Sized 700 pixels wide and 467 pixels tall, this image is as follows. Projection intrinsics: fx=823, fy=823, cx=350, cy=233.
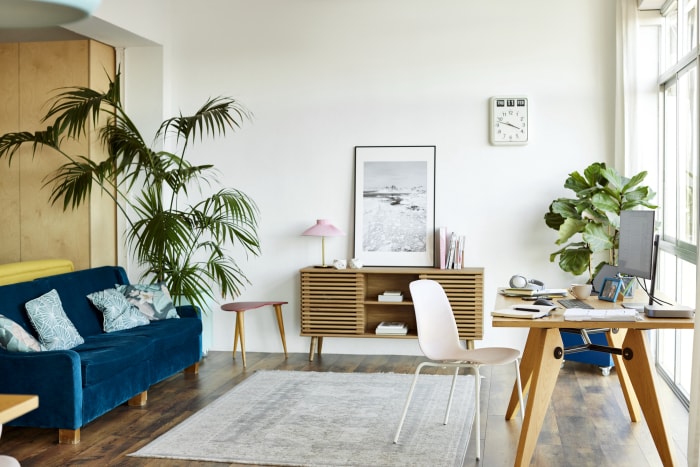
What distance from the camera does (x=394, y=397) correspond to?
5527 mm

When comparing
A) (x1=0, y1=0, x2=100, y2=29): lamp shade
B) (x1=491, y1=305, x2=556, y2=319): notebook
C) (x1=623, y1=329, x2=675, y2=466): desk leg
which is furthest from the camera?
(x1=623, y1=329, x2=675, y2=466): desk leg

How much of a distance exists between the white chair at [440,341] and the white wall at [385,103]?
2427 millimetres

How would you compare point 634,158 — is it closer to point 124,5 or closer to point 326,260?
point 326,260

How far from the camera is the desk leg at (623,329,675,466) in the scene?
156 inches

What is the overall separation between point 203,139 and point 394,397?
3144 millimetres

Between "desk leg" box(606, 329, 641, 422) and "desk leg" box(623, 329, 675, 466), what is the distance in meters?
0.54

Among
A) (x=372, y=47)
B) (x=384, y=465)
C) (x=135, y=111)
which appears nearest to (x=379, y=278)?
(x=372, y=47)

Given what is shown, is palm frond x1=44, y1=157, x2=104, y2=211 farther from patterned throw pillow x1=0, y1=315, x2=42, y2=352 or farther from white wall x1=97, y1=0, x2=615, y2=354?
patterned throw pillow x1=0, y1=315, x2=42, y2=352

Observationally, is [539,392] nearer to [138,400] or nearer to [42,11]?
[138,400]

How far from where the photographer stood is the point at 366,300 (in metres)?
→ 6.96

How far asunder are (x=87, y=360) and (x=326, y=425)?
1424 millimetres

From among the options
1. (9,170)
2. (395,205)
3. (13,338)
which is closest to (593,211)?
(395,205)

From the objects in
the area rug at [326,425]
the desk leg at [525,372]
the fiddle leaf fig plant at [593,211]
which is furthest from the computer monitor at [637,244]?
the fiddle leaf fig plant at [593,211]

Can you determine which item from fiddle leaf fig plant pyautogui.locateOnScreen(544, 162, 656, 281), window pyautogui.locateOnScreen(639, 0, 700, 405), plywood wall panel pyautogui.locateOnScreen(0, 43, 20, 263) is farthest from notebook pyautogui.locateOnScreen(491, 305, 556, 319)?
plywood wall panel pyautogui.locateOnScreen(0, 43, 20, 263)
